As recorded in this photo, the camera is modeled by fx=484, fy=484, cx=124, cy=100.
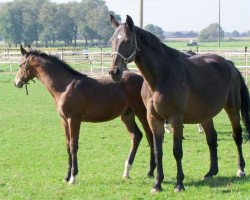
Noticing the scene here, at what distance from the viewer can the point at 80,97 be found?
791 cm

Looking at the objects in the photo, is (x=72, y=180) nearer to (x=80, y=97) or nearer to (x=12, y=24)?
(x=80, y=97)

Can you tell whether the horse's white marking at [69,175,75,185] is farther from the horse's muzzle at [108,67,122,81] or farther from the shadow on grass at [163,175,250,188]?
the horse's muzzle at [108,67,122,81]

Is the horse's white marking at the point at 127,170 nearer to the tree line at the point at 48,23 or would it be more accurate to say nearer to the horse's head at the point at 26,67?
the horse's head at the point at 26,67

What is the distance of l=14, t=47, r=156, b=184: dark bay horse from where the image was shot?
7.83m

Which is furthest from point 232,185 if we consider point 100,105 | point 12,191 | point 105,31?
point 105,31

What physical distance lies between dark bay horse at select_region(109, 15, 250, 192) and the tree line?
6379 centimetres

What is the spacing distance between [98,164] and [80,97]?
1.89 m

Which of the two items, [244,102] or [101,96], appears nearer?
[101,96]

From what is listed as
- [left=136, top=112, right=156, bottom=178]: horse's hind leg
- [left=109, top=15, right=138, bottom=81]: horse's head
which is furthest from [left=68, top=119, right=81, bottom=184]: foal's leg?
[left=109, top=15, right=138, bottom=81]: horse's head

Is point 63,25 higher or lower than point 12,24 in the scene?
lower

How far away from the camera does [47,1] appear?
8612 centimetres

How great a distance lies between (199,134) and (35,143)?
162 inches

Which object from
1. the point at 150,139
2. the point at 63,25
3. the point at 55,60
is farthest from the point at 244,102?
the point at 63,25

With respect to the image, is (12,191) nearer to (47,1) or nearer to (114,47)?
(114,47)
